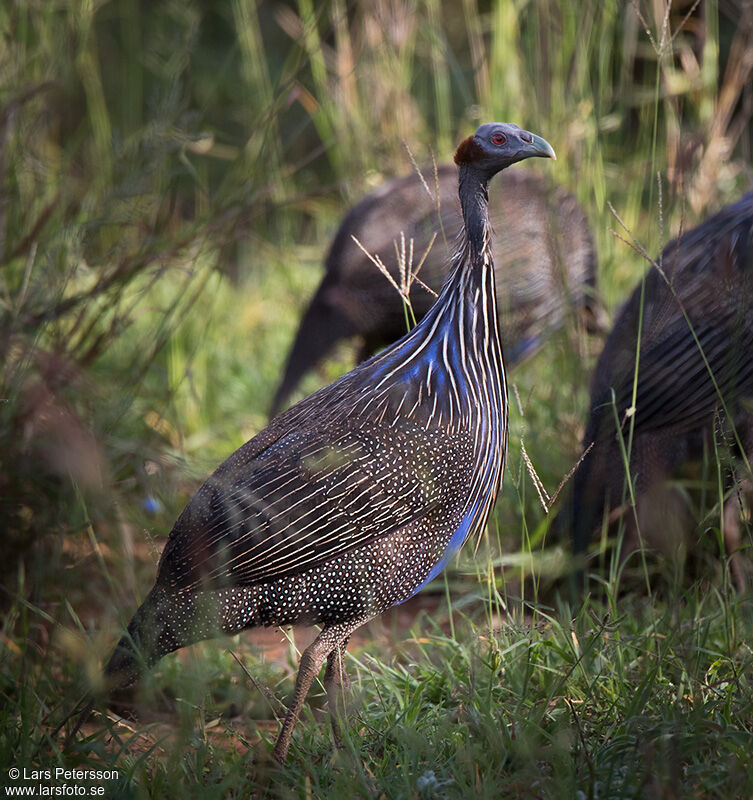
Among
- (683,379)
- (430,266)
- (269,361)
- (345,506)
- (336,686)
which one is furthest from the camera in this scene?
(269,361)

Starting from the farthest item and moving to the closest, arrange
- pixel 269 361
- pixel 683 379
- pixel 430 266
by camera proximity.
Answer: pixel 269 361, pixel 430 266, pixel 683 379

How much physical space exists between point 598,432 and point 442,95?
2.33 meters

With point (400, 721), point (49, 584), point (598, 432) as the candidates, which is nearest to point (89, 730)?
point (49, 584)

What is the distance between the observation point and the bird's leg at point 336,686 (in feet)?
8.16

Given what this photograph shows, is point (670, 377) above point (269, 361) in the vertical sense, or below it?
above

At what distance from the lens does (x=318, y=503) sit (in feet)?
7.92

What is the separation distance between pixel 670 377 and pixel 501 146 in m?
0.89

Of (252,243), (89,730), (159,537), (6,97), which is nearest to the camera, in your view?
(89,730)

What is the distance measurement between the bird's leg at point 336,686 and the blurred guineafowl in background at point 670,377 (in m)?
0.86

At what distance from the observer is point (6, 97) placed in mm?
3449

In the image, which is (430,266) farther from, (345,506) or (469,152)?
(345,506)

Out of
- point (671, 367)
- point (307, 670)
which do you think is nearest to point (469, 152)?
point (671, 367)

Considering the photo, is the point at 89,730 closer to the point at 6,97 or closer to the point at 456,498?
the point at 456,498

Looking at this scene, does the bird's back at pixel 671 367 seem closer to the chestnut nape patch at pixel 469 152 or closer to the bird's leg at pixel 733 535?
the bird's leg at pixel 733 535
